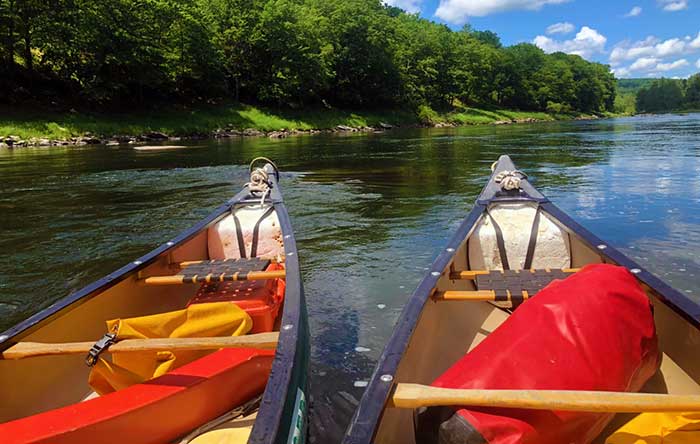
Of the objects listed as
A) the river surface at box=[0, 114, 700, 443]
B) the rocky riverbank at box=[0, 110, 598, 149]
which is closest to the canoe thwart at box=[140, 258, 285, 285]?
the river surface at box=[0, 114, 700, 443]

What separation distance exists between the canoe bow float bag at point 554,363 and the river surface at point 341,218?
1.61m

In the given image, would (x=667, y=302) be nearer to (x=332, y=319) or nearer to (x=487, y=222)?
(x=487, y=222)

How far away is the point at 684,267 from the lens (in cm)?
602

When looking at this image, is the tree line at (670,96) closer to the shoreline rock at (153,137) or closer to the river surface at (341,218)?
the shoreline rock at (153,137)

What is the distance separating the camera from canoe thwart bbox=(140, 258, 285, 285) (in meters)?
3.96

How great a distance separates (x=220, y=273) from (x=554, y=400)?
2962mm

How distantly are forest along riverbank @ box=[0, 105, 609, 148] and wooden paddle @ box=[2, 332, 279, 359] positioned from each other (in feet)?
94.0

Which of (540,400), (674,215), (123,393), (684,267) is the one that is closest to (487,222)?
(684,267)

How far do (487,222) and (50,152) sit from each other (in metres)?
23.8

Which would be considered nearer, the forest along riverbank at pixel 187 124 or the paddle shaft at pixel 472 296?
the paddle shaft at pixel 472 296

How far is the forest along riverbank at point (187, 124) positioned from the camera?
94.2 ft

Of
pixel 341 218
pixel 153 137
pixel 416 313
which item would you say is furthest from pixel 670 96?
pixel 416 313

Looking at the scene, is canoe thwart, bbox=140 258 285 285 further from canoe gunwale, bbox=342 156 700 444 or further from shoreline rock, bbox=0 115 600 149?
shoreline rock, bbox=0 115 600 149

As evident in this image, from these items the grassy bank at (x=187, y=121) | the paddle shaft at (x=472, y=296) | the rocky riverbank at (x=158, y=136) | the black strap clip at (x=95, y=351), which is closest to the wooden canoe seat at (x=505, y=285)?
the paddle shaft at (x=472, y=296)
